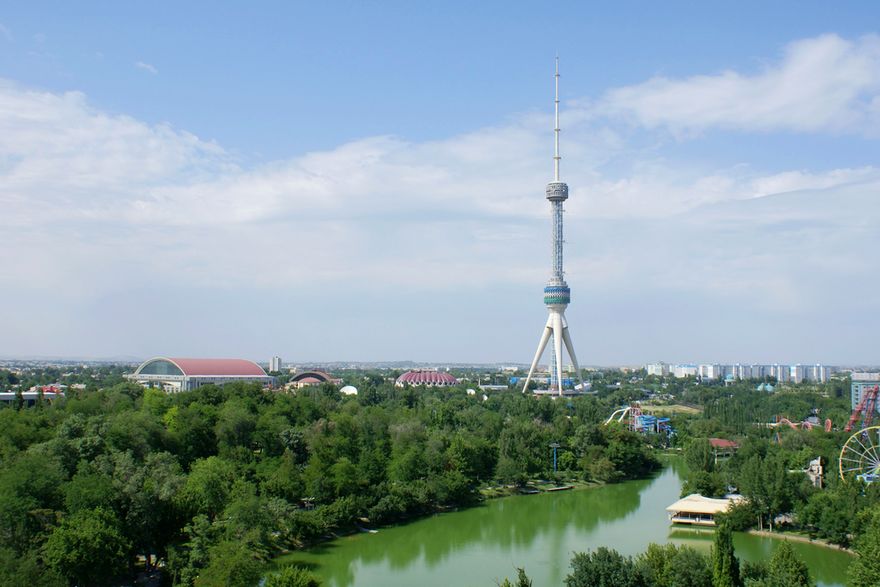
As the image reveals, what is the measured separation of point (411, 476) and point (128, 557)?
663 centimetres

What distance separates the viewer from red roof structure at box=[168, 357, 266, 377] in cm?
3788

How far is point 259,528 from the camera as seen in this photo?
10.5 meters

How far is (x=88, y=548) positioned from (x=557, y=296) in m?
32.9

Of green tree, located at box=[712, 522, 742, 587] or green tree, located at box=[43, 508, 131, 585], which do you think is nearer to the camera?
green tree, located at box=[712, 522, 742, 587]

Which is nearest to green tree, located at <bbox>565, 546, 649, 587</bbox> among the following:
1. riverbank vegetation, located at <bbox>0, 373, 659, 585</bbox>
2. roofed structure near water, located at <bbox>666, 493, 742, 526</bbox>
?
riverbank vegetation, located at <bbox>0, 373, 659, 585</bbox>

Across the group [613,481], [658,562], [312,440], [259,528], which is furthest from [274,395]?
[658,562]

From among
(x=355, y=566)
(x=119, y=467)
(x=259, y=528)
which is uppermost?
(x=119, y=467)

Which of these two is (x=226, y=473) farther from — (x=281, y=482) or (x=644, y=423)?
(x=644, y=423)

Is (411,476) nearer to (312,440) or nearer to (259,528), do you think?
(312,440)

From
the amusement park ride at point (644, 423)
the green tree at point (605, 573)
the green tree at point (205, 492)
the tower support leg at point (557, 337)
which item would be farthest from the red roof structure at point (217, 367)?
the green tree at point (605, 573)

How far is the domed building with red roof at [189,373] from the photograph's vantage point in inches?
1449

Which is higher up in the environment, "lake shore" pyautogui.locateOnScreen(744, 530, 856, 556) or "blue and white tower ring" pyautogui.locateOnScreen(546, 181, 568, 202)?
"blue and white tower ring" pyautogui.locateOnScreen(546, 181, 568, 202)

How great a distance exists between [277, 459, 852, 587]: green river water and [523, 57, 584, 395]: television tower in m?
23.0

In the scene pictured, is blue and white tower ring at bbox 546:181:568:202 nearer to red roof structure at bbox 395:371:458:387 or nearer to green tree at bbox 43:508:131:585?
red roof structure at bbox 395:371:458:387
